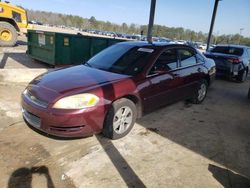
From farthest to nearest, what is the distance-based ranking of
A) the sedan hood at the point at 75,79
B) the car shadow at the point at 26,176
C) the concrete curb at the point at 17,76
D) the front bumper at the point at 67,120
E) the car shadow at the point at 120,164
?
the concrete curb at the point at 17,76 → the sedan hood at the point at 75,79 → the front bumper at the point at 67,120 → the car shadow at the point at 120,164 → the car shadow at the point at 26,176

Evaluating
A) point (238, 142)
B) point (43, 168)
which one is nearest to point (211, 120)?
point (238, 142)

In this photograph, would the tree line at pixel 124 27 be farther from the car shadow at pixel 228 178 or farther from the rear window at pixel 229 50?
the car shadow at pixel 228 178

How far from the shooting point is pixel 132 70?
4230 millimetres

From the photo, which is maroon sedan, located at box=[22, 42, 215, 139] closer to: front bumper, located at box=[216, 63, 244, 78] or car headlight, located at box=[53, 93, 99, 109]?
car headlight, located at box=[53, 93, 99, 109]

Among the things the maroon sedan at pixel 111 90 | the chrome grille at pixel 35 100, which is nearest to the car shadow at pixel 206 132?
the maroon sedan at pixel 111 90

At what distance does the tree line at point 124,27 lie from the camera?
7350 cm

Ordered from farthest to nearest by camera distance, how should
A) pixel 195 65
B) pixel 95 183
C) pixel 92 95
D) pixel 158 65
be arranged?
pixel 195 65, pixel 158 65, pixel 92 95, pixel 95 183

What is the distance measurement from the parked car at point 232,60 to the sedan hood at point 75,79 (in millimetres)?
6539

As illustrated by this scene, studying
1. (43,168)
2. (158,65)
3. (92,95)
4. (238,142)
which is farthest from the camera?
(158,65)

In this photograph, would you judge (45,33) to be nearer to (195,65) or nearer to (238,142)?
(195,65)

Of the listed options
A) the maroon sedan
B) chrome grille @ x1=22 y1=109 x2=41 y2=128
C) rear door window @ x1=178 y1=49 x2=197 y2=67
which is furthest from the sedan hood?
rear door window @ x1=178 y1=49 x2=197 y2=67

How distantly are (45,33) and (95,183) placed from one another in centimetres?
673

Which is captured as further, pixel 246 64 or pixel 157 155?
pixel 246 64

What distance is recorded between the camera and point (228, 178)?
309 cm
